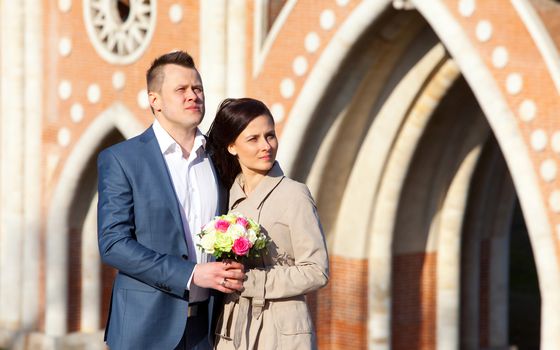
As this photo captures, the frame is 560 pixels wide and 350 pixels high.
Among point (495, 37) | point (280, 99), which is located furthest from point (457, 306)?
point (495, 37)

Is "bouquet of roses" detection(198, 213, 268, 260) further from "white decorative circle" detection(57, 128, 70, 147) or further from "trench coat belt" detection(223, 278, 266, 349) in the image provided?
"white decorative circle" detection(57, 128, 70, 147)

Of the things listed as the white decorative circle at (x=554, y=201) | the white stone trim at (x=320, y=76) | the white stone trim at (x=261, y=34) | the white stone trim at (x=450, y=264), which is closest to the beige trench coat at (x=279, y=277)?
the white decorative circle at (x=554, y=201)

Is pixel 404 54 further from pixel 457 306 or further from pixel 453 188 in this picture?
pixel 457 306

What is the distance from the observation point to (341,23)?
9.55 meters

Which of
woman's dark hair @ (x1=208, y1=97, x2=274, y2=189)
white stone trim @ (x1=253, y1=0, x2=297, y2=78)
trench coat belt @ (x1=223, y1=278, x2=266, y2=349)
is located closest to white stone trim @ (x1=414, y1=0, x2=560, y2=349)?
white stone trim @ (x1=253, y1=0, x2=297, y2=78)

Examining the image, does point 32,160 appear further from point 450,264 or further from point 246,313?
point 246,313

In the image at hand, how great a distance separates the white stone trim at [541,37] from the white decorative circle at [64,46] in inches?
217

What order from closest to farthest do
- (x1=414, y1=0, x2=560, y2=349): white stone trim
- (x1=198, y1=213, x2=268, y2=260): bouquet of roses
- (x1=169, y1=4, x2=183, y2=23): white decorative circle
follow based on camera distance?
(x1=198, y1=213, x2=268, y2=260): bouquet of roses → (x1=414, y1=0, x2=560, y2=349): white stone trim → (x1=169, y1=4, x2=183, y2=23): white decorative circle

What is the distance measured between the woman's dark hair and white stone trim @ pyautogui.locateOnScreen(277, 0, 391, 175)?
4.99 meters

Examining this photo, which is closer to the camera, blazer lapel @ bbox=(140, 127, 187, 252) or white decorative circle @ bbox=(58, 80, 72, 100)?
blazer lapel @ bbox=(140, 127, 187, 252)

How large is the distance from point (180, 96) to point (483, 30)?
4.83 m

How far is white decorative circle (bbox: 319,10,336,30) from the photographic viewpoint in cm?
964

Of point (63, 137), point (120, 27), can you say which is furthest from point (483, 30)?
point (63, 137)

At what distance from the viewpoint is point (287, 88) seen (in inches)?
397
